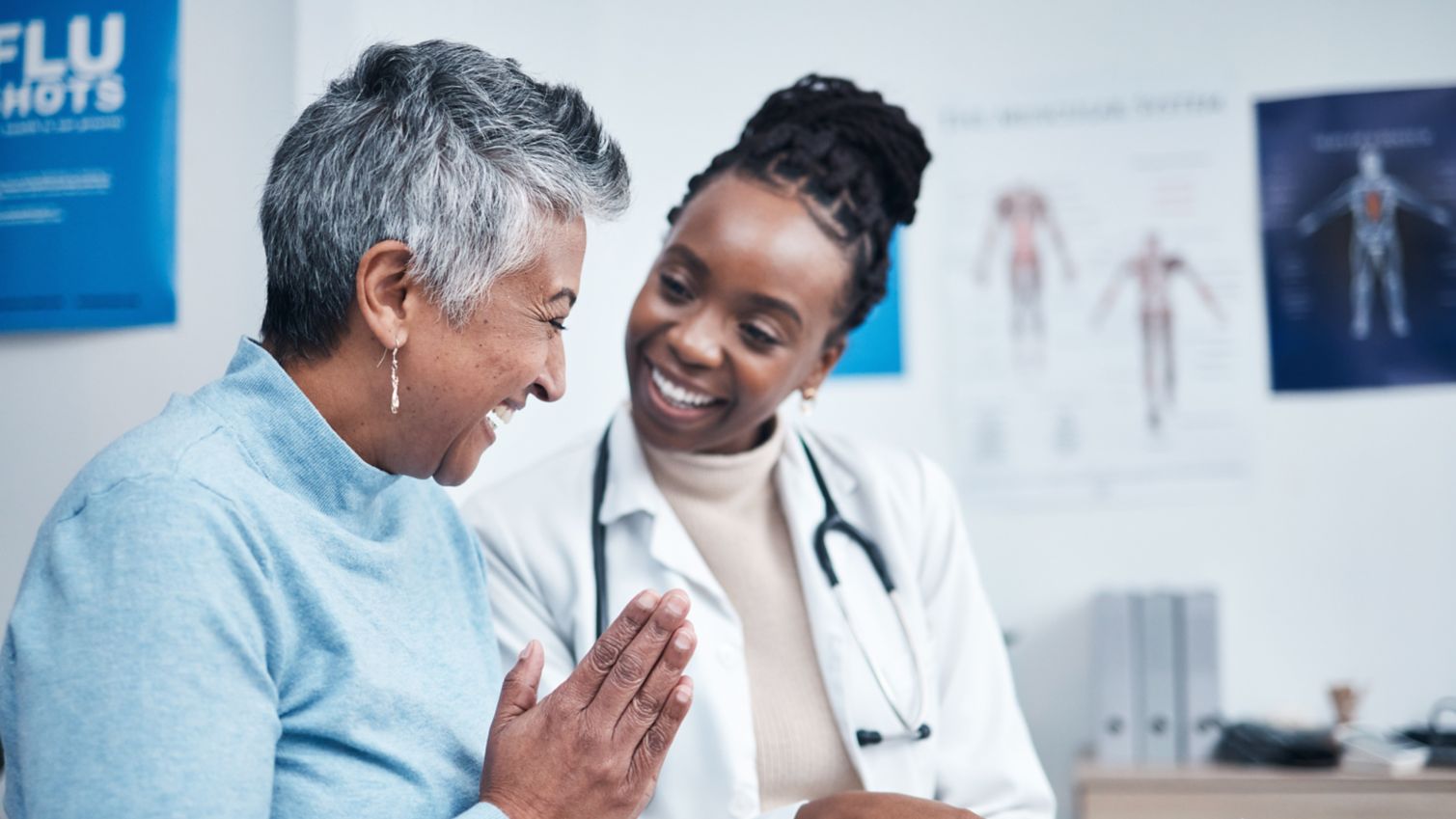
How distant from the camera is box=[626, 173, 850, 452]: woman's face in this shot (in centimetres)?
151

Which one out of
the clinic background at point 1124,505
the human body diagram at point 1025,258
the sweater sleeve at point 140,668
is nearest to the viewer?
the sweater sleeve at point 140,668

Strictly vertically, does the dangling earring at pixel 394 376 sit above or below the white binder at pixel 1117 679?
above

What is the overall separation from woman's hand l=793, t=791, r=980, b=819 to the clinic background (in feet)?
4.11

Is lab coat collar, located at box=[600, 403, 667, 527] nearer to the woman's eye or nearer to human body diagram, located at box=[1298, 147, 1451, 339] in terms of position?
the woman's eye

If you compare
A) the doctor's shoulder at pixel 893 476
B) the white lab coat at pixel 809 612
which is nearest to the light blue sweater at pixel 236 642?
the white lab coat at pixel 809 612

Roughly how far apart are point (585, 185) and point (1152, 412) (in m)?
2.04

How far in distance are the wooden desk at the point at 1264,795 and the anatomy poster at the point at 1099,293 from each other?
0.66 meters

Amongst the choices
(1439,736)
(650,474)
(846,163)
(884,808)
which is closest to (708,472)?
(650,474)

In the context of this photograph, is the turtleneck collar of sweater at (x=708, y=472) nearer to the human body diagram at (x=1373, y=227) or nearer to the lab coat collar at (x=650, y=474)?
the lab coat collar at (x=650, y=474)

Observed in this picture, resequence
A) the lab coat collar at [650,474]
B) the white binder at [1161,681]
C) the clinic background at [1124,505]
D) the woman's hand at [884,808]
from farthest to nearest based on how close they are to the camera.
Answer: the clinic background at [1124,505]
the white binder at [1161,681]
the lab coat collar at [650,474]
the woman's hand at [884,808]

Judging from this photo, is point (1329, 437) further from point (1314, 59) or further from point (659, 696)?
point (659, 696)

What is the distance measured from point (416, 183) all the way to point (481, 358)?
6.1 inches

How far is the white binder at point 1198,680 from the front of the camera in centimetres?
250

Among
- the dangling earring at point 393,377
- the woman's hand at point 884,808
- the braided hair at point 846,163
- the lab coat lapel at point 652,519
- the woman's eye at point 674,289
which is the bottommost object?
the woman's hand at point 884,808
